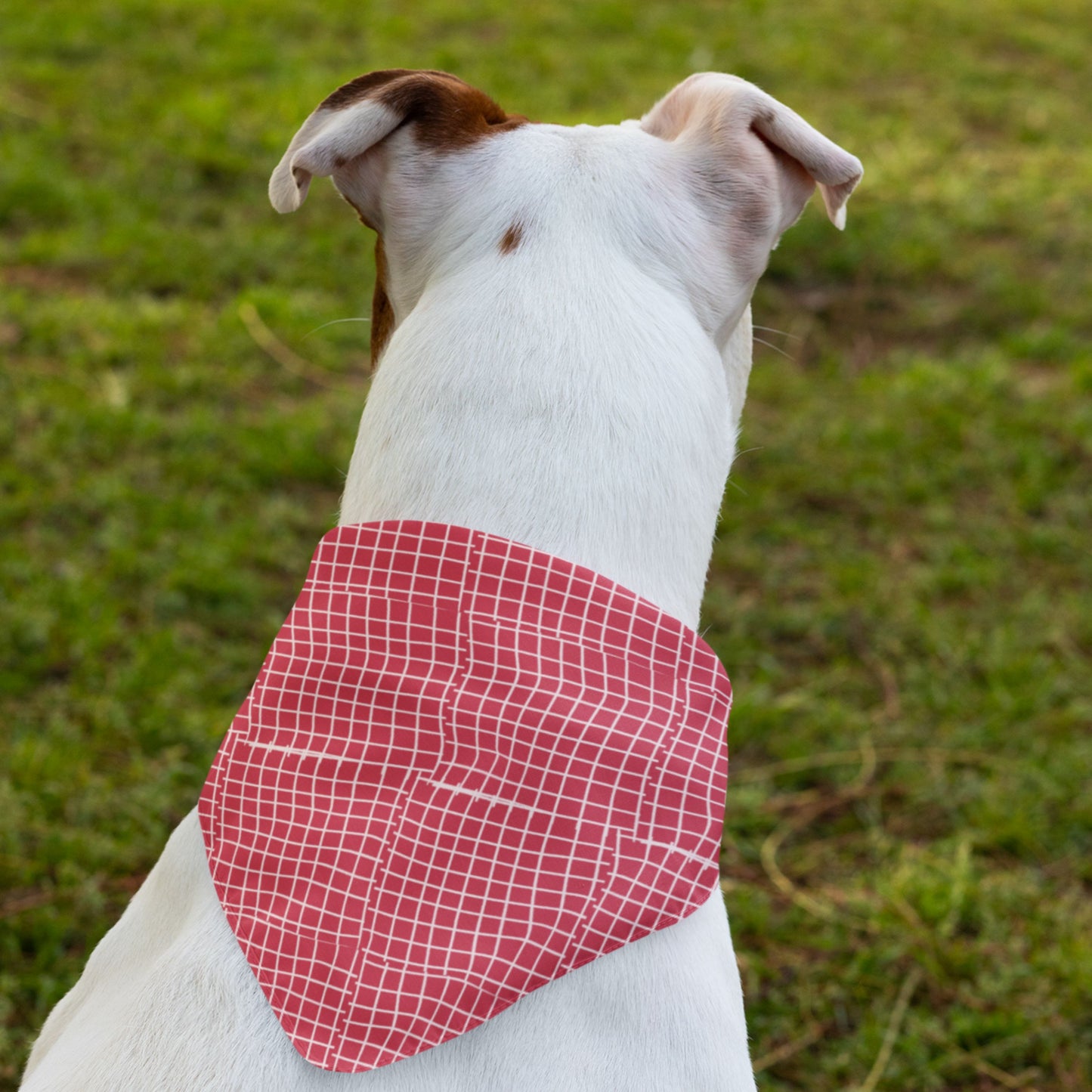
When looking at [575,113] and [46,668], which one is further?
[575,113]

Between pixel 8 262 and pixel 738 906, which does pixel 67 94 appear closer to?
pixel 8 262

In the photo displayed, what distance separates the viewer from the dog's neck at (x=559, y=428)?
1666 millimetres

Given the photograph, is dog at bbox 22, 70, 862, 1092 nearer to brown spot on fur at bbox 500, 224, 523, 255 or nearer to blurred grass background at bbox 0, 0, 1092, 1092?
brown spot on fur at bbox 500, 224, 523, 255

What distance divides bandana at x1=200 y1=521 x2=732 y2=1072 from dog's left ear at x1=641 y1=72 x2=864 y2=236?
65 cm

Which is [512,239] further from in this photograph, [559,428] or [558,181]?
[559,428]

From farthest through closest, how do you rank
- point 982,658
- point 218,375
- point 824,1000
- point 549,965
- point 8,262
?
point 8,262
point 218,375
point 982,658
point 824,1000
point 549,965

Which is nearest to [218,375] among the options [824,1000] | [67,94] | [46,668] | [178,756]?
[46,668]

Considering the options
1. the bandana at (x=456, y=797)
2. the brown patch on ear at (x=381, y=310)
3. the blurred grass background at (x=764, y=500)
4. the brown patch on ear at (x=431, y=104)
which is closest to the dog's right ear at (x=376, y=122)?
the brown patch on ear at (x=431, y=104)

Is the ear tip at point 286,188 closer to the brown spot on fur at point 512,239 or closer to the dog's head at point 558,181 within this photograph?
the dog's head at point 558,181

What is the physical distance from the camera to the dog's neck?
5.47ft

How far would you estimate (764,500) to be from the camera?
456 centimetres

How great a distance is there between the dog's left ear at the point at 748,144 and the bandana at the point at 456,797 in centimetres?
65

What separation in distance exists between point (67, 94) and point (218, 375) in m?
2.62

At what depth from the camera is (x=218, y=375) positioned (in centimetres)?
485
